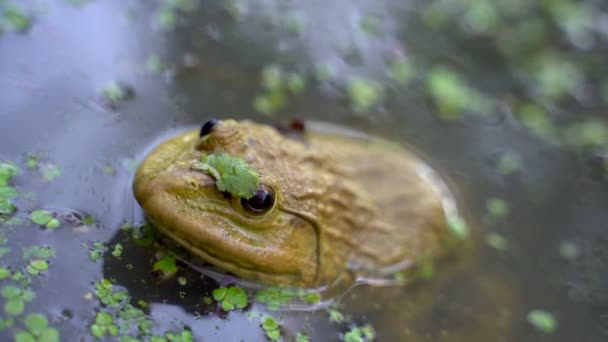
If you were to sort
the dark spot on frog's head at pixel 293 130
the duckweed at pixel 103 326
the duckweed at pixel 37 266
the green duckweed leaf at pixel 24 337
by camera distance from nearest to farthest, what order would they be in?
the green duckweed leaf at pixel 24 337
the duckweed at pixel 103 326
the duckweed at pixel 37 266
the dark spot on frog's head at pixel 293 130

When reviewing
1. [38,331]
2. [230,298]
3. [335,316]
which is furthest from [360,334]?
[38,331]

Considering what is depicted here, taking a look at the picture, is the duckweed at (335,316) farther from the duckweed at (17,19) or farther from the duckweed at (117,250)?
the duckweed at (17,19)

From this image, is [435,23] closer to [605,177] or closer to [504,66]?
[504,66]

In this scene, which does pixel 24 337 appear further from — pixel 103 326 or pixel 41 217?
pixel 41 217

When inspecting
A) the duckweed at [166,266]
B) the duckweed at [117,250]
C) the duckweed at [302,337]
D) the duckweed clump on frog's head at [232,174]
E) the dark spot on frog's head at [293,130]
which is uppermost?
the dark spot on frog's head at [293,130]

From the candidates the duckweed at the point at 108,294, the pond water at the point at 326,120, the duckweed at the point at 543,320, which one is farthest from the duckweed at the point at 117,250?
the duckweed at the point at 543,320
